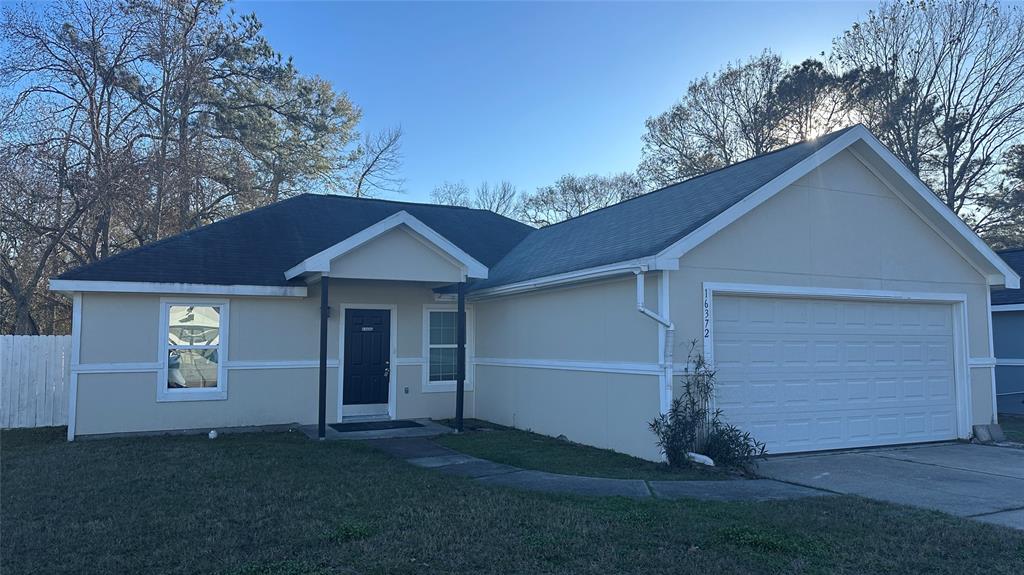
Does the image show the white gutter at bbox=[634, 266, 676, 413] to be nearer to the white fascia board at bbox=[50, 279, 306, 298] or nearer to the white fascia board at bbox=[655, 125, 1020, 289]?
the white fascia board at bbox=[655, 125, 1020, 289]

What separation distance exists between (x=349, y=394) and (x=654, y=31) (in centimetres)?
956

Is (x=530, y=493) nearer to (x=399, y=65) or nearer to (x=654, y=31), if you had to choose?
(x=654, y=31)

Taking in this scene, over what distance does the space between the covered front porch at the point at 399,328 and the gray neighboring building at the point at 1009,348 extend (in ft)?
41.2

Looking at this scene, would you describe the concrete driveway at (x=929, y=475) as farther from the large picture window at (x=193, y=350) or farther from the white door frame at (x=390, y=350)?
the large picture window at (x=193, y=350)

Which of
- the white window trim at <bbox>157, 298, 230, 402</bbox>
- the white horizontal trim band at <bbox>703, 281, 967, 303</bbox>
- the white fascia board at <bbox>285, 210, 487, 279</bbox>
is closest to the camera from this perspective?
the white horizontal trim band at <bbox>703, 281, 967, 303</bbox>

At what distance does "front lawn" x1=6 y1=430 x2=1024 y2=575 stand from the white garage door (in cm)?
285

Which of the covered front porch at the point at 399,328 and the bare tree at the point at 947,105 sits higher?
the bare tree at the point at 947,105

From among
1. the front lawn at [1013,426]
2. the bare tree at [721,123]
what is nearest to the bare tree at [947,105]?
the bare tree at [721,123]

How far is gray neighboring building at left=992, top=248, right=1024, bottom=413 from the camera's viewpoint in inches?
626

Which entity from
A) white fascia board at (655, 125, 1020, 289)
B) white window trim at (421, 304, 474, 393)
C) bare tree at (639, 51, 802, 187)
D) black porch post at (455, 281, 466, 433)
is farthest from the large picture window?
bare tree at (639, 51, 802, 187)

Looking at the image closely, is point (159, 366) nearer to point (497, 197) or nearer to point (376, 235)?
point (376, 235)

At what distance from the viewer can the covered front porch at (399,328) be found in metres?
12.0

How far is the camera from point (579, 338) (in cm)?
1095

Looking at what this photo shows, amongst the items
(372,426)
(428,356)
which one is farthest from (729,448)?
(428,356)
